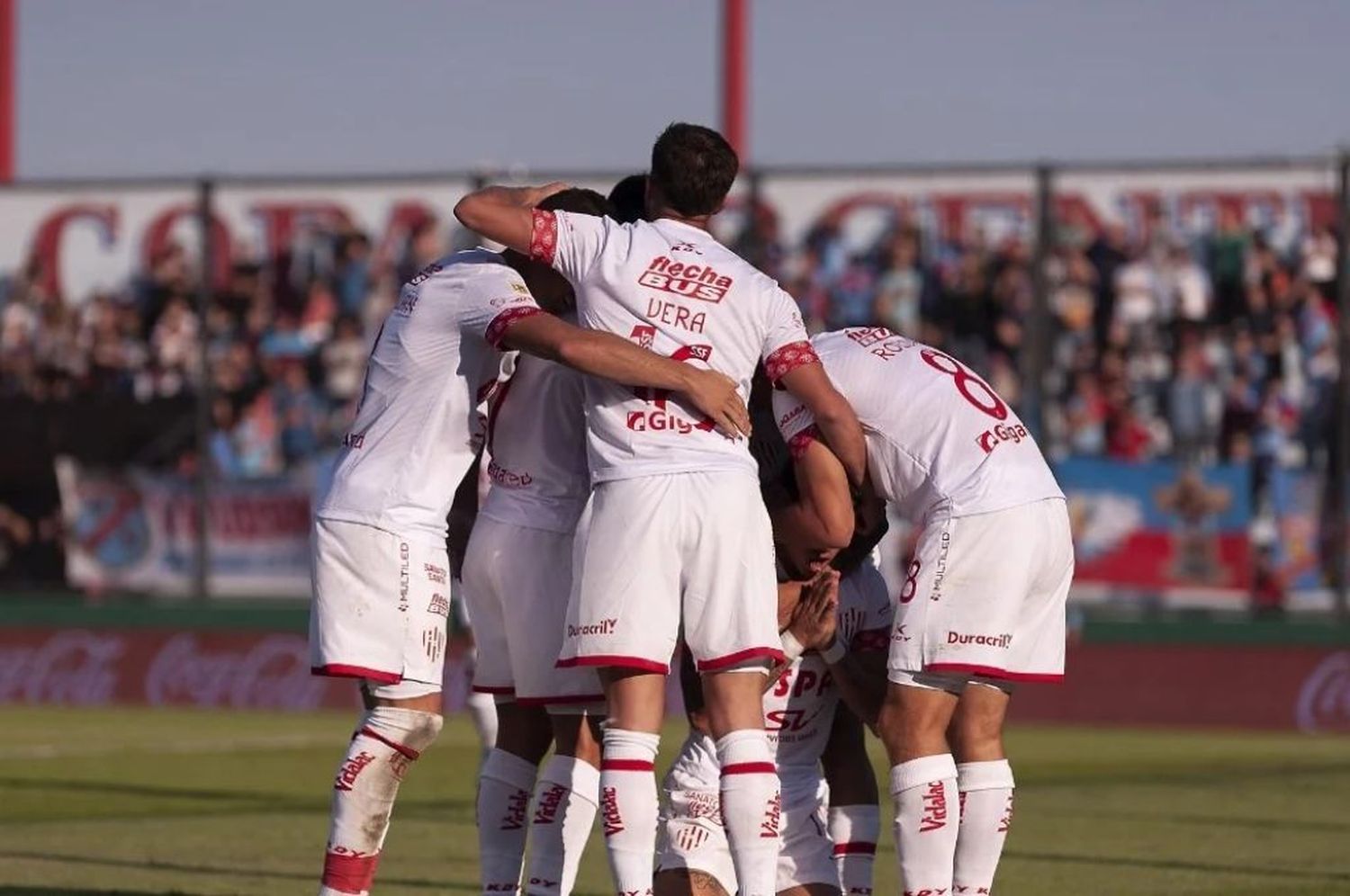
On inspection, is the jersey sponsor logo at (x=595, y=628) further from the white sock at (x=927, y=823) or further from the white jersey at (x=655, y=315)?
the white sock at (x=927, y=823)

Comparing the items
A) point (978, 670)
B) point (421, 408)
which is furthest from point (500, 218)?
point (978, 670)

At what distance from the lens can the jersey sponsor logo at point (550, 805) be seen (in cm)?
778

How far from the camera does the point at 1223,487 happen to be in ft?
69.2

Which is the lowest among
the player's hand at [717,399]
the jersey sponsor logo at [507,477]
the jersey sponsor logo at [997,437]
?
the jersey sponsor logo at [507,477]

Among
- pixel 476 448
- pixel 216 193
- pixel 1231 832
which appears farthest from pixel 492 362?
pixel 216 193

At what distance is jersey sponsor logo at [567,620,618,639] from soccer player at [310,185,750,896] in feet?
2.11

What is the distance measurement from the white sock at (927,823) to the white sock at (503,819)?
1184mm

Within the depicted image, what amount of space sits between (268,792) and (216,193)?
1090 centimetres

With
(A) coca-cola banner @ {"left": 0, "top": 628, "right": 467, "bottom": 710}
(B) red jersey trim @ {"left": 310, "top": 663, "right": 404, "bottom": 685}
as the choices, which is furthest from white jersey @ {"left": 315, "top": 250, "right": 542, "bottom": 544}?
(A) coca-cola banner @ {"left": 0, "top": 628, "right": 467, "bottom": 710}

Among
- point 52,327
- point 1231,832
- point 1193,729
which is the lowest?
point 1193,729

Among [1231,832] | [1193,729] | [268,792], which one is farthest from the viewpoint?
[1193,729]

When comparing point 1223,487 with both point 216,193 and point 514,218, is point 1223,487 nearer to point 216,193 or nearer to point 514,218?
point 216,193

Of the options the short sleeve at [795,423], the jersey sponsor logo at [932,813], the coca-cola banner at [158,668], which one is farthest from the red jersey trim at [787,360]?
the coca-cola banner at [158,668]

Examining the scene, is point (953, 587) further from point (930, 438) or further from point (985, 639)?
point (930, 438)
